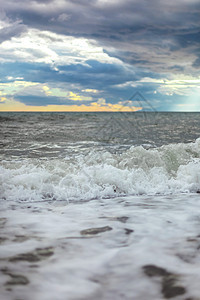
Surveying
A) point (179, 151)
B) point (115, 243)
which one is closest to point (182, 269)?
point (115, 243)

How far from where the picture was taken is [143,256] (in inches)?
97.7

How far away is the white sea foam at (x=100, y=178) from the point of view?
4.89 m


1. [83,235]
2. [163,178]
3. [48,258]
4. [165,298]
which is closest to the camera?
[165,298]

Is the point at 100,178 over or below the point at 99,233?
over

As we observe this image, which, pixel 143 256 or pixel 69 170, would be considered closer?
pixel 143 256

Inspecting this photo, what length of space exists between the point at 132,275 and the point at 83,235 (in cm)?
91

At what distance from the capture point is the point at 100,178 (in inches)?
216

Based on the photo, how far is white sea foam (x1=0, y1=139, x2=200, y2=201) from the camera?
16.0ft

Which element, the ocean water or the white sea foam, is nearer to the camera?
the ocean water

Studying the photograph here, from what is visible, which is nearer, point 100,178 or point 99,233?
point 99,233

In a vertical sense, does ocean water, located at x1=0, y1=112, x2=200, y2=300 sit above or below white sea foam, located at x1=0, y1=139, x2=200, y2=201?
below

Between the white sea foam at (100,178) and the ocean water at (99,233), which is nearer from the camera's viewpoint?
the ocean water at (99,233)

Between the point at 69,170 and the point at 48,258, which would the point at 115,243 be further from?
the point at 69,170

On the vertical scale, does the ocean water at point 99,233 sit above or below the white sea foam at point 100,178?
below
